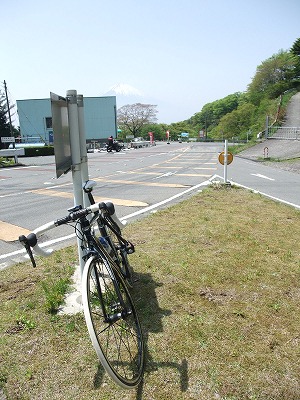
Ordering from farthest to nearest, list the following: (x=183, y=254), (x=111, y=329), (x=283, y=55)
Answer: (x=283, y=55) < (x=183, y=254) < (x=111, y=329)

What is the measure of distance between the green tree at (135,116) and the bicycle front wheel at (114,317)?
95.3 metres

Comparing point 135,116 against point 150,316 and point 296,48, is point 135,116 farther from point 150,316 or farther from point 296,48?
point 150,316

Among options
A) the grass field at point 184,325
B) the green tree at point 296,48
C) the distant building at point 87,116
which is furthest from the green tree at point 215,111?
the grass field at point 184,325

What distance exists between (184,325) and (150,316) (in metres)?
0.35

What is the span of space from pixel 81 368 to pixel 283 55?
80509mm

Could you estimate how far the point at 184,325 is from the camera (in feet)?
9.37

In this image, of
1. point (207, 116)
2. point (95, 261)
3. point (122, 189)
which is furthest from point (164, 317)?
point (207, 116)

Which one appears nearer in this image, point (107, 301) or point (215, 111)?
point (107, 301)

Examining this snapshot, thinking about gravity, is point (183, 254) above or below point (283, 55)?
below

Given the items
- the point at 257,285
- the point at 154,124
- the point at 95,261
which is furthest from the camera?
the point at 154,124

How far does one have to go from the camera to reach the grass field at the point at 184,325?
2.21m

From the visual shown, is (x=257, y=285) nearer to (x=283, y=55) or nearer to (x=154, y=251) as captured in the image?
(x=154, y=251)

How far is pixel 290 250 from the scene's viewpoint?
4.59m

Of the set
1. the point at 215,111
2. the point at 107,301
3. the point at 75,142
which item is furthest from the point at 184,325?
the point at 215,111
